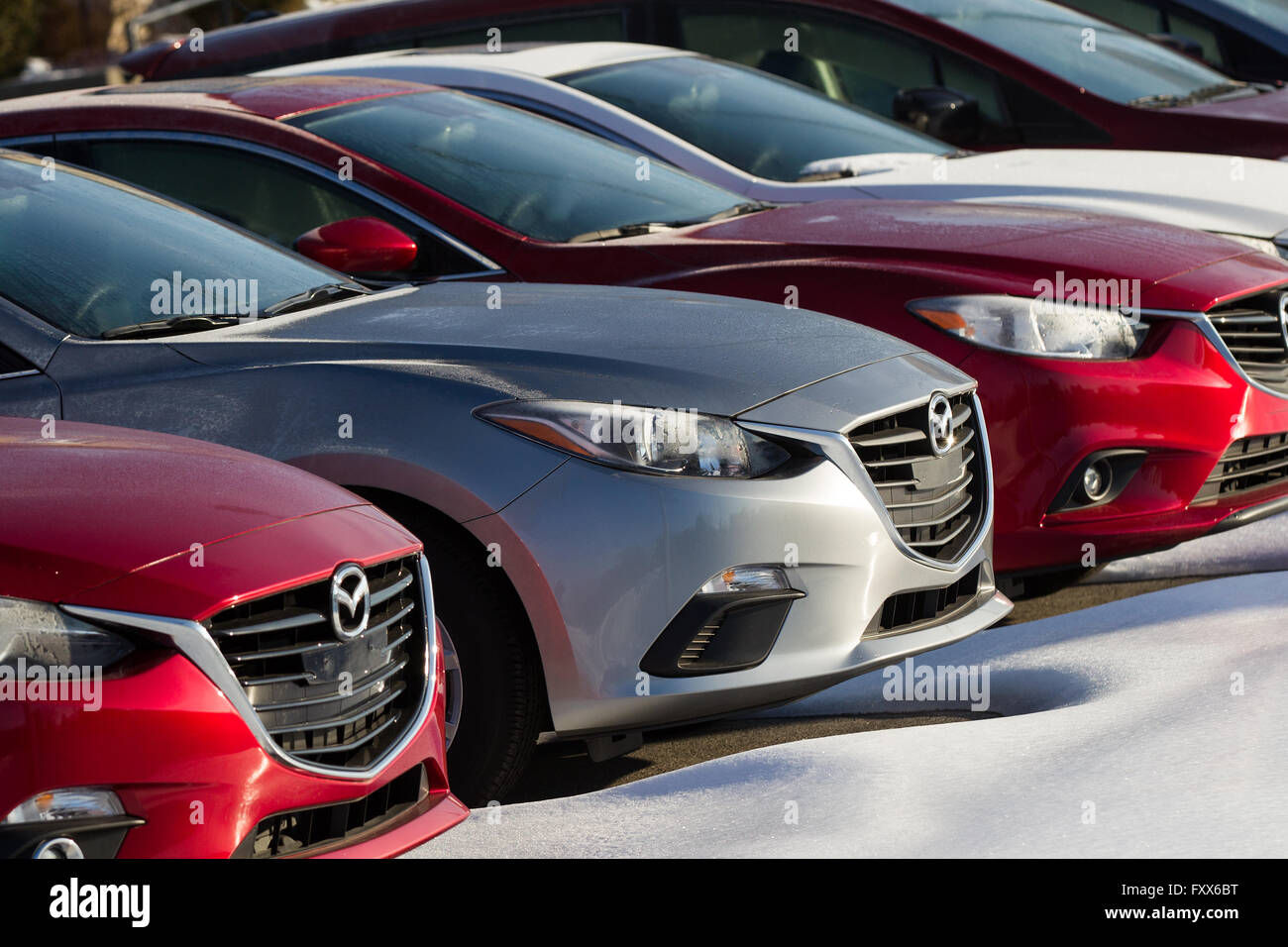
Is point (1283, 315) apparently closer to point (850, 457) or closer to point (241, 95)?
point (850, 457)

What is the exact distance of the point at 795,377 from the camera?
3.77 metres

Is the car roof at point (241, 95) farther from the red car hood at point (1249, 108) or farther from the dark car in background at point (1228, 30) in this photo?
the dark car in background at point (1228, 30)

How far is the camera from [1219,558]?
560cm

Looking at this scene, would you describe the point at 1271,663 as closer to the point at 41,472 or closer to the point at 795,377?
the point at 795,377

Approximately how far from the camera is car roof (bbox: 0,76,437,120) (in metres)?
Result: 5.38

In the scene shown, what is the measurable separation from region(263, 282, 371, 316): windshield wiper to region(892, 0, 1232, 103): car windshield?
14.4ft

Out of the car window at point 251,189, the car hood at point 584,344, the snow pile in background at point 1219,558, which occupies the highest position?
the car window at point 251,189

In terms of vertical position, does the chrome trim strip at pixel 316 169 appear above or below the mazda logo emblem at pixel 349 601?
above

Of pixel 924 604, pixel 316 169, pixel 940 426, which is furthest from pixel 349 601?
pixel 316 169

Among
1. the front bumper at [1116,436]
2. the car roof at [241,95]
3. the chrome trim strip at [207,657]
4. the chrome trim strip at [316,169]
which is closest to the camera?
the chrome trim strip at [207,657]

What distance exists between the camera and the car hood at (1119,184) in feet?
20.1

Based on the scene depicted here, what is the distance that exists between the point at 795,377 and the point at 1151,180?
3357 mm

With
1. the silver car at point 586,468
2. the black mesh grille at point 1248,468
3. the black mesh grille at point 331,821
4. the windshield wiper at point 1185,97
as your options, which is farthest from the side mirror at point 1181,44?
the black mesh grille at point 331,821

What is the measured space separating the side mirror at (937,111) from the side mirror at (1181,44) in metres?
2.04
